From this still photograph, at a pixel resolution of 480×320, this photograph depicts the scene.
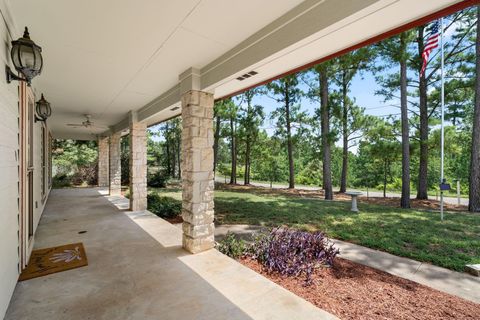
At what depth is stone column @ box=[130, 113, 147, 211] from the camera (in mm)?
6227

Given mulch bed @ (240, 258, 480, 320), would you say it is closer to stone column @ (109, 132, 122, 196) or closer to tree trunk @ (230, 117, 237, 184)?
stone column @ (109, 132, 122, 196)

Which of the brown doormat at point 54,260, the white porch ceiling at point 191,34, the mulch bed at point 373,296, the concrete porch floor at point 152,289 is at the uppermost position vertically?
→ the white porch ceiling at point 191,34

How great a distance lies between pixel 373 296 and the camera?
8.15 feet

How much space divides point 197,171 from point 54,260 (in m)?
2.39

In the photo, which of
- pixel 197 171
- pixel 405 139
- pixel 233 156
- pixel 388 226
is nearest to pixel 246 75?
pixel 197 171

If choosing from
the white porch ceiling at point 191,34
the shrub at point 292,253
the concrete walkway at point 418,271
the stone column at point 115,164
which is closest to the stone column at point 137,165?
the white porch ceiling at point 191,34

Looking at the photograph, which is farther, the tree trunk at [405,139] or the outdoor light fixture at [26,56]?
the tree trunk at [405,139]

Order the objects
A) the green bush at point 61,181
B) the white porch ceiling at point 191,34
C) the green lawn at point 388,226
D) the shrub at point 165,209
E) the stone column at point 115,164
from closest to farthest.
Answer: the white porch ceiling at point 191,34
the green lawn at point 388,226
the shrub at point 165,209
the stone column at point 115,164
the green bush at point 61,181

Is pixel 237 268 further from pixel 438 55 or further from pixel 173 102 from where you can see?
pixel 438 55

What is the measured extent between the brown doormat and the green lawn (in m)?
3.03

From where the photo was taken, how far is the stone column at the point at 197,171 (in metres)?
3.47

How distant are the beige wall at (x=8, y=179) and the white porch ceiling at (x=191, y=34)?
0.44m

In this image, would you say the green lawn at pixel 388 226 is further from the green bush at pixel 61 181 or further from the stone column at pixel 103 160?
the green bush at pixel 61 181

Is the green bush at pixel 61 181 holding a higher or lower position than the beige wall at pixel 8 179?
lower
